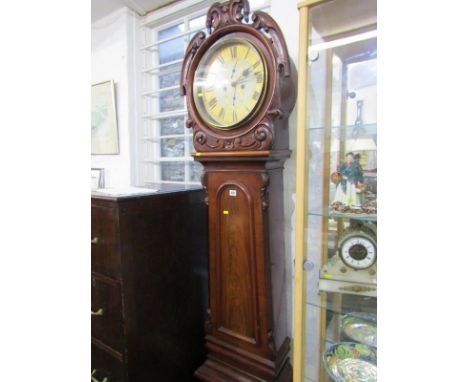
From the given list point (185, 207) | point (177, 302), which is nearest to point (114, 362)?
point (177, 302)

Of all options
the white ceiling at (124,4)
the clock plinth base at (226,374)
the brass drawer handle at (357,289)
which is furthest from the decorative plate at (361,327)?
the white ceiling at (124,4)

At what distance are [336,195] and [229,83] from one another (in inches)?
24.8

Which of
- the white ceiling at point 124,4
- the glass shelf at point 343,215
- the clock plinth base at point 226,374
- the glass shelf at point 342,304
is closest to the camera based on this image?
the glass shelf at point 343,215

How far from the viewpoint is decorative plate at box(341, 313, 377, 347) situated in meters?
1.05

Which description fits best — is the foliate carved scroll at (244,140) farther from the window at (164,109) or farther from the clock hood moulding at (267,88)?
the window at (164,109)

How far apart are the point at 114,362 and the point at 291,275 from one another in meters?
0.86

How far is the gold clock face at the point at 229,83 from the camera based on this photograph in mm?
1081

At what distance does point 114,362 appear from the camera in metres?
1.14

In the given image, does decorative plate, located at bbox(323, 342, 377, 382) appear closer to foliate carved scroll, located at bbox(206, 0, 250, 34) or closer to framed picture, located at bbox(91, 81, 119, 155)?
foliate carved scroll, located at bbox(206, 0, 250, 34)

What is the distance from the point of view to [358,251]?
1007 millimetres

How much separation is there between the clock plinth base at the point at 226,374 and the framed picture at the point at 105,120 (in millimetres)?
1485

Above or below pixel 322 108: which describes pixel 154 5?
above

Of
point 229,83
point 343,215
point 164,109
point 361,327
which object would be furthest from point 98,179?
point 361,327
